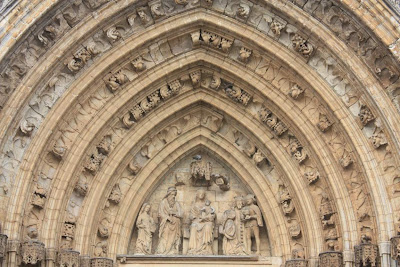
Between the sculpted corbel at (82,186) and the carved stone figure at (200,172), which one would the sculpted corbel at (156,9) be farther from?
the sculpted corbel at (82,186)

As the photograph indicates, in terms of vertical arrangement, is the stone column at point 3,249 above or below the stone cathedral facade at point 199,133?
below

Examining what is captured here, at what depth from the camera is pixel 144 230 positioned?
49.5ft

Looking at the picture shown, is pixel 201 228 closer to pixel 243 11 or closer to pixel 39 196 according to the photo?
pixel 39 196

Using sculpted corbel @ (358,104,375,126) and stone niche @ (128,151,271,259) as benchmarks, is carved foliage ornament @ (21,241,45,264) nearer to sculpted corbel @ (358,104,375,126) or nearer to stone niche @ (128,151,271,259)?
stone niche @ (128,151,271,259)

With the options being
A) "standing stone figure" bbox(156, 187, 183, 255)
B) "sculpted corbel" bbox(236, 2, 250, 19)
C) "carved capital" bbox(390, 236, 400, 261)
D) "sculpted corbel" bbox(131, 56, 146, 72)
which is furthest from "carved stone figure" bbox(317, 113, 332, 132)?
"sculpted corbel" bbox(131, 56, 146, 72)

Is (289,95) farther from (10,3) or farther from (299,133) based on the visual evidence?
(10,3)

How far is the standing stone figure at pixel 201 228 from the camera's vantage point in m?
14.9

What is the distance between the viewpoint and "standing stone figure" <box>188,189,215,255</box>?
49.0ft

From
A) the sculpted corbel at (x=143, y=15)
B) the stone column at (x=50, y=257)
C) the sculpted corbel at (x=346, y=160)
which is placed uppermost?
the sculpted corbel at (x=143, y=15)

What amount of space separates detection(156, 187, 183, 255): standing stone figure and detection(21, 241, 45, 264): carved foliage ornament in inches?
88.8

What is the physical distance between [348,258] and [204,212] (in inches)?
109

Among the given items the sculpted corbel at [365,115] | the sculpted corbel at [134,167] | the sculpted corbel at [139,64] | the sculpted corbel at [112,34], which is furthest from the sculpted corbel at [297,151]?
the sculpted corbel at [112,34]

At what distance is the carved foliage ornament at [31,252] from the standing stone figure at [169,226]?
2.26 meters

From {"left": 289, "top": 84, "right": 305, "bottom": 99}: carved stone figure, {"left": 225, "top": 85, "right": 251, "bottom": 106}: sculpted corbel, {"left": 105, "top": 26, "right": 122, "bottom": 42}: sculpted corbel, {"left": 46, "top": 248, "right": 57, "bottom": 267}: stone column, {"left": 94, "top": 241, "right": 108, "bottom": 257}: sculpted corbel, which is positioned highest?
{"left": 105, "top": 26, "right": 122, "bottom": 42}: sculpted corbel
